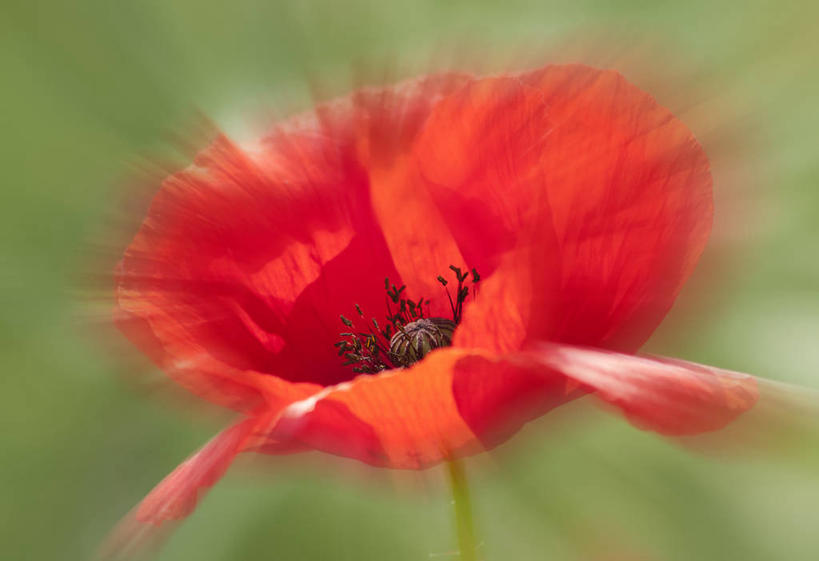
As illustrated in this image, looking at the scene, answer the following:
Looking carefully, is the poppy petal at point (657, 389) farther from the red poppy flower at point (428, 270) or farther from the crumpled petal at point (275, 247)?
the crumpled petal at point (275, 247)

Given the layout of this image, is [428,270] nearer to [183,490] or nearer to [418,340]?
[418,340]

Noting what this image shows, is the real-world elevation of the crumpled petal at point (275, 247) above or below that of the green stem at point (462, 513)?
above

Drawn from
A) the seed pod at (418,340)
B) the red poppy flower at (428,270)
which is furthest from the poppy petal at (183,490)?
the seed pod at (418,340)

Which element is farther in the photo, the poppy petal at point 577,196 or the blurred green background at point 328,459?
the blurred green background at point 328,459

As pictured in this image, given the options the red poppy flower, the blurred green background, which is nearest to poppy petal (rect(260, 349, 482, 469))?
the red poppy flower

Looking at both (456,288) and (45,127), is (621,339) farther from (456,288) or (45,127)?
(45,127)

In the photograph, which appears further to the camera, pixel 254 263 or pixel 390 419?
pixel 254 263

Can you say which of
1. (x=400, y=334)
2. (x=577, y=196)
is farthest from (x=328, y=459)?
(x=577, y=196)
